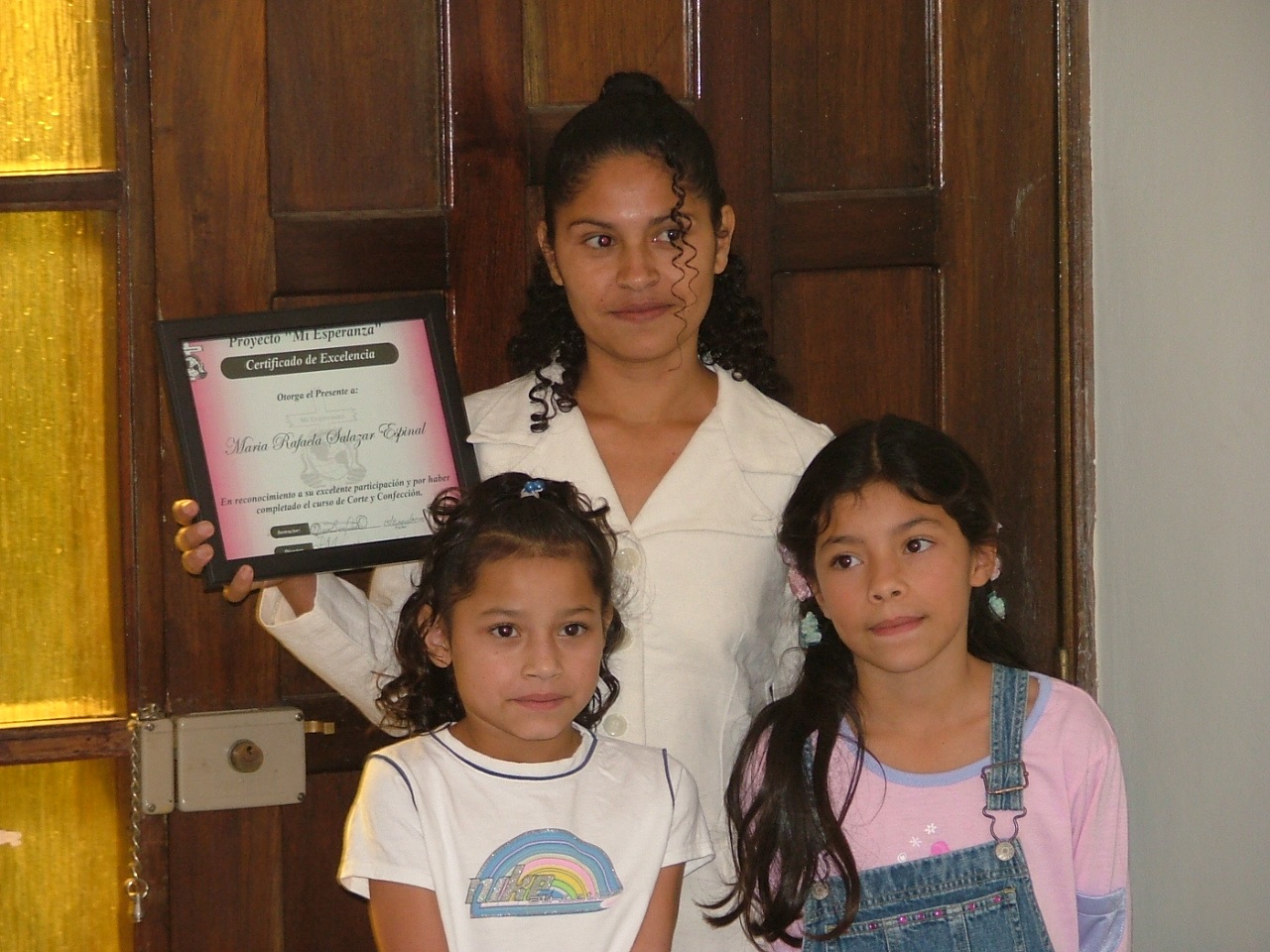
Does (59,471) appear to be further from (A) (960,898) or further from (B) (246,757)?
(A) (960,898)

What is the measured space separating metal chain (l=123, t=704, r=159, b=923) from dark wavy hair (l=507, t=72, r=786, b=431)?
67 centimetres

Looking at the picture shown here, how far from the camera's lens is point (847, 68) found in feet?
6.92

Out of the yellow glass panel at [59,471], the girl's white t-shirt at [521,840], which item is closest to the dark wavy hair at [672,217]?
the girl's white t-shirt at [521,840]

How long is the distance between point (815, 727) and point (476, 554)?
47 cm

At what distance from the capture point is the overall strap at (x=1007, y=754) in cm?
171

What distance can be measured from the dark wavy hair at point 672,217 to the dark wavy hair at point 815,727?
248mm

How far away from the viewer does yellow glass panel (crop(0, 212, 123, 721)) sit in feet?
6.57

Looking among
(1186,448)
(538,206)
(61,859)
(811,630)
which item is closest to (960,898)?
(811,630)

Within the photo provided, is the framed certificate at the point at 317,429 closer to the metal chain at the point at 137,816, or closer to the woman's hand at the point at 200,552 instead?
the woman's hand at the point at 200,552

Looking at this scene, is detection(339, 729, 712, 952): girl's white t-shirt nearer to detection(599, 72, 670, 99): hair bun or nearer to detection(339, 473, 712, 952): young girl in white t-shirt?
detection(339, 473, 712, 952): young girl in white t-shirt

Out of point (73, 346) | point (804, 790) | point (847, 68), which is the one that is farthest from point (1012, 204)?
point (73, 346)

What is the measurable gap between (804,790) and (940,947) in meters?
0.24

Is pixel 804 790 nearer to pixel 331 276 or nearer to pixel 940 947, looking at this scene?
pixel 940 947

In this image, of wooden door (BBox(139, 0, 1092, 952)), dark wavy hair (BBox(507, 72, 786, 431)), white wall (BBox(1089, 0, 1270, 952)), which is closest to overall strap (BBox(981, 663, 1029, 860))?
white wall (BBox(1089, 0, 1270, 952))
